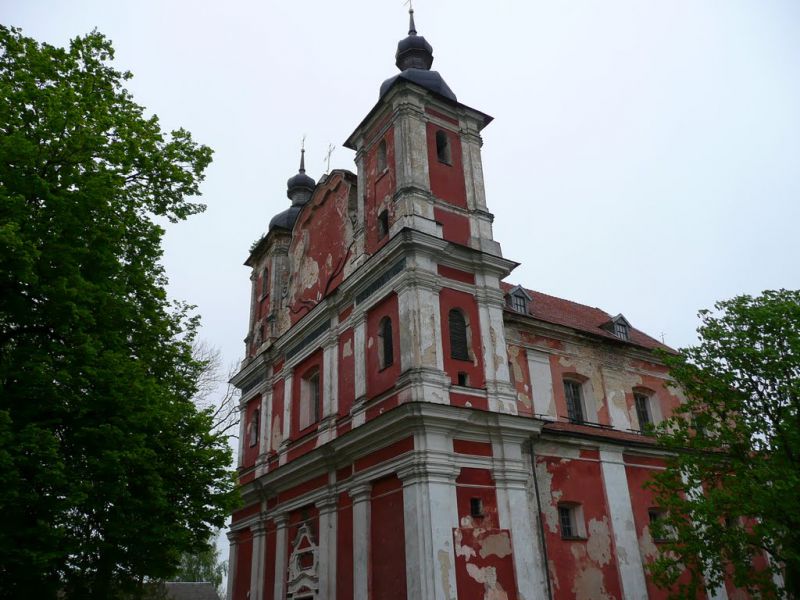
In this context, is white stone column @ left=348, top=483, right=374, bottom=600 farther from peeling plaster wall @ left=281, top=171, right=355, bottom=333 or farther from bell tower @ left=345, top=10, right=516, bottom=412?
peeling plaster wall @ left=281, top=171, right=355, bottom=333

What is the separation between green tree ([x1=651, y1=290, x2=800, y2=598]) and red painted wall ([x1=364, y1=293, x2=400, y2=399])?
607 cm

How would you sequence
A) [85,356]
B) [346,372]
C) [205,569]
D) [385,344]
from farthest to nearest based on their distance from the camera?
[205,569] < [346,372] < [385,344] < [85,356]

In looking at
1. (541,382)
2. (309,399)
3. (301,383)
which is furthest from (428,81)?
(309,399)

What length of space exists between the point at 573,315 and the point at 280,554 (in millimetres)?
11947

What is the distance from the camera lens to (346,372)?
18062 millimetres

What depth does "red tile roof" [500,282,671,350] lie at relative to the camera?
68.5 ft

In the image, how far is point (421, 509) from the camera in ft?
45.3

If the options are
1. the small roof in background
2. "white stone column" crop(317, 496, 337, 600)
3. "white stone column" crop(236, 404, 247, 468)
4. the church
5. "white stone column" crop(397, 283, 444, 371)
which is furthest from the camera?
the small roof in background

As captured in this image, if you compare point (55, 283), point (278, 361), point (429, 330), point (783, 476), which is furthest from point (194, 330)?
point (783, 476)

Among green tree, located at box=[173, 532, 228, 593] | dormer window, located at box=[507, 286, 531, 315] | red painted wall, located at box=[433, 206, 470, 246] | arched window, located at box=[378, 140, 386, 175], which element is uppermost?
arched window, located at box=[378, 140, 386, 175]

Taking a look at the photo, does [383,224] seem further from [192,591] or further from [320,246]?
[192,591]

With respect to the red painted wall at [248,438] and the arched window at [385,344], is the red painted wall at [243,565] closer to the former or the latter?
the red painted wall at [248,438]

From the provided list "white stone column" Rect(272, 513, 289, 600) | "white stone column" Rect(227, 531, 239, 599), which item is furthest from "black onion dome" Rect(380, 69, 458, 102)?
"white stone column" Rect(227, 531, 239, 599)

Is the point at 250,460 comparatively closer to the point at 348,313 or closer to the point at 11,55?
the point at 348,313
